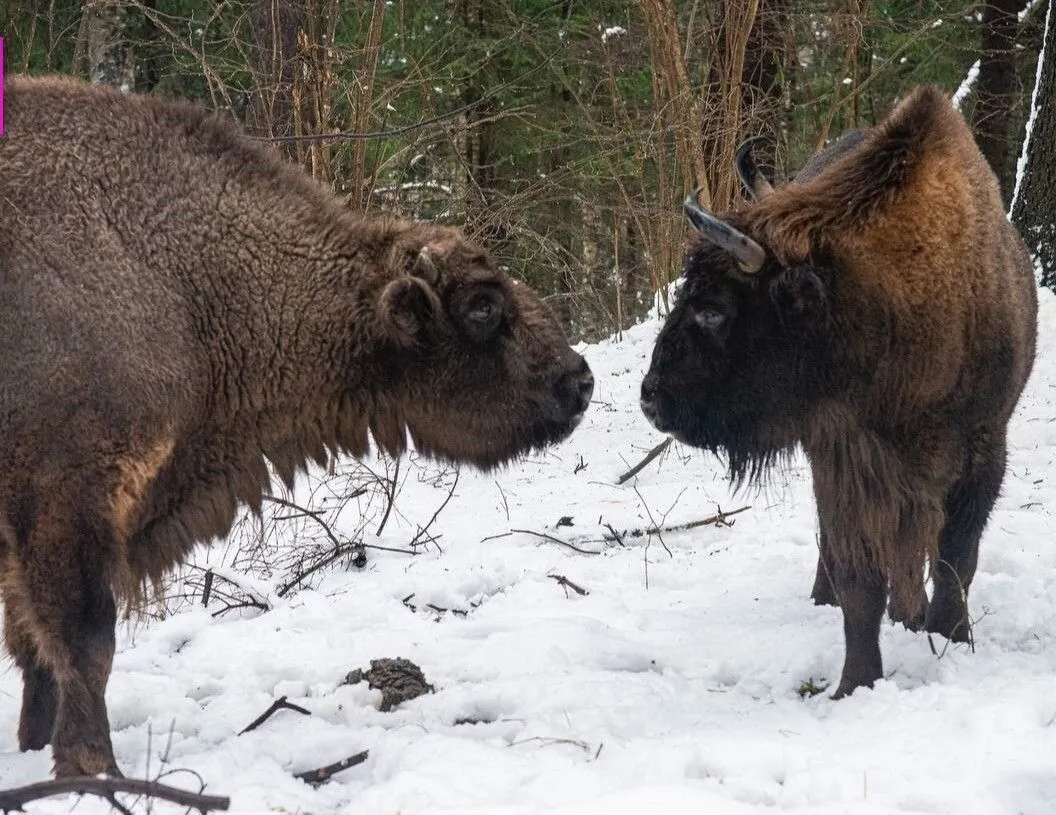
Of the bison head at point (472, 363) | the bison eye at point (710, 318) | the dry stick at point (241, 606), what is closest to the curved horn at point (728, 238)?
the bison eye at point (710, 318)

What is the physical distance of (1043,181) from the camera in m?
8.16

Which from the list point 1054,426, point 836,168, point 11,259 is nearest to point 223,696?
point 11,259

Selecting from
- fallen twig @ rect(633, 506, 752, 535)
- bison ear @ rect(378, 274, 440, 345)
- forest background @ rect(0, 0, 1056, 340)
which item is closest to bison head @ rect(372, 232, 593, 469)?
bison ear @ rect(378, 274, 440, 345)

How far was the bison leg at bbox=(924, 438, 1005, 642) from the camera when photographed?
14.2 ft

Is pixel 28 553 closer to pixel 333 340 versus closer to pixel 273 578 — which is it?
pixel 333 340

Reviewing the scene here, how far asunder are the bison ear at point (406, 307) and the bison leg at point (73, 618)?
→ 114 cm

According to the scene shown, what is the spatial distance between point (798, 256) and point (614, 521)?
2476 mm

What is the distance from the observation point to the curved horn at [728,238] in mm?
4082

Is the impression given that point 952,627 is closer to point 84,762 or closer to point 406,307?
point 406,307

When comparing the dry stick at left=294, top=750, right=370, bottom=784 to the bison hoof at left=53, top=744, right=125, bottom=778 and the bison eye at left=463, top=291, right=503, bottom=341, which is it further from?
the bison eye at left=463, top=291, right=503, bottom=341

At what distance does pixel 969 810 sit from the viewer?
2.92m

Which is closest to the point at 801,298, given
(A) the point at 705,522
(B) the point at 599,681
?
(B) the point at 599,681

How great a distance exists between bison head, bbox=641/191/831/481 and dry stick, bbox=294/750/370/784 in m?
1.60

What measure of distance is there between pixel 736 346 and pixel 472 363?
2.98 feet
